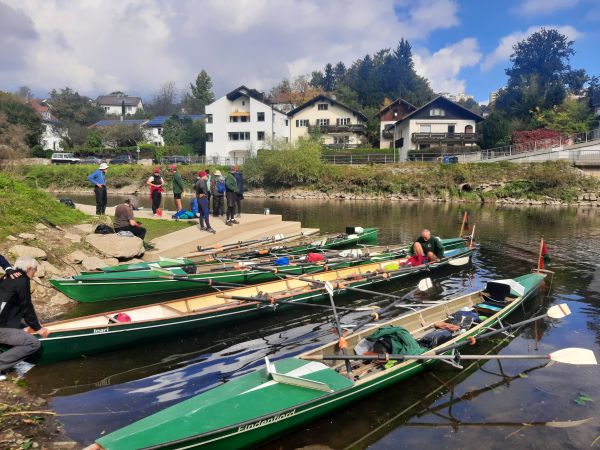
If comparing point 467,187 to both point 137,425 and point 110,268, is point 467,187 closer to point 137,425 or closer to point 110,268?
point 110,268

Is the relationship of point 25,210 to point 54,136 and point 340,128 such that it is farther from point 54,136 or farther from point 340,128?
point 54,136

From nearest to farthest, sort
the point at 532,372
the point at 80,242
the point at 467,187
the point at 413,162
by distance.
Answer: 1. the point at 532,372
2. the point at 80,242
3. the point at 467,187
4. the point at 413,162

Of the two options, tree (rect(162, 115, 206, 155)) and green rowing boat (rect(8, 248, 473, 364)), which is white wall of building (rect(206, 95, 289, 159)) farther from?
green rowing boat (rect(8, 248, 473, 364))

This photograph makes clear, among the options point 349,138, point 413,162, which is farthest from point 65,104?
point 413,162

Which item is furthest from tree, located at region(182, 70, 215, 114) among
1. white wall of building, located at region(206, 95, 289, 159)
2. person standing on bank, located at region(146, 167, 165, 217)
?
person standing on bank, located at region(146, 167, 165, 217)

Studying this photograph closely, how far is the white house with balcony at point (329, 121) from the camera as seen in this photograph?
60.5 m

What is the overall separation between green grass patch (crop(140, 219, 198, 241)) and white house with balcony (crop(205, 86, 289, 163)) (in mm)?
39976

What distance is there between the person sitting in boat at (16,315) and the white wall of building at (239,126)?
5224cm

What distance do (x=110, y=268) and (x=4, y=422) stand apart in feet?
21.5

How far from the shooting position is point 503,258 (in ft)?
58.8

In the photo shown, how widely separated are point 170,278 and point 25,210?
240 inches

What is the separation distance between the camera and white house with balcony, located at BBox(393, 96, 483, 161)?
54.2m

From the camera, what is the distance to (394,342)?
7.81 m

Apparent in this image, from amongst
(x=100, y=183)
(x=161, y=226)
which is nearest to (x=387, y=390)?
(x=161, y=226)
